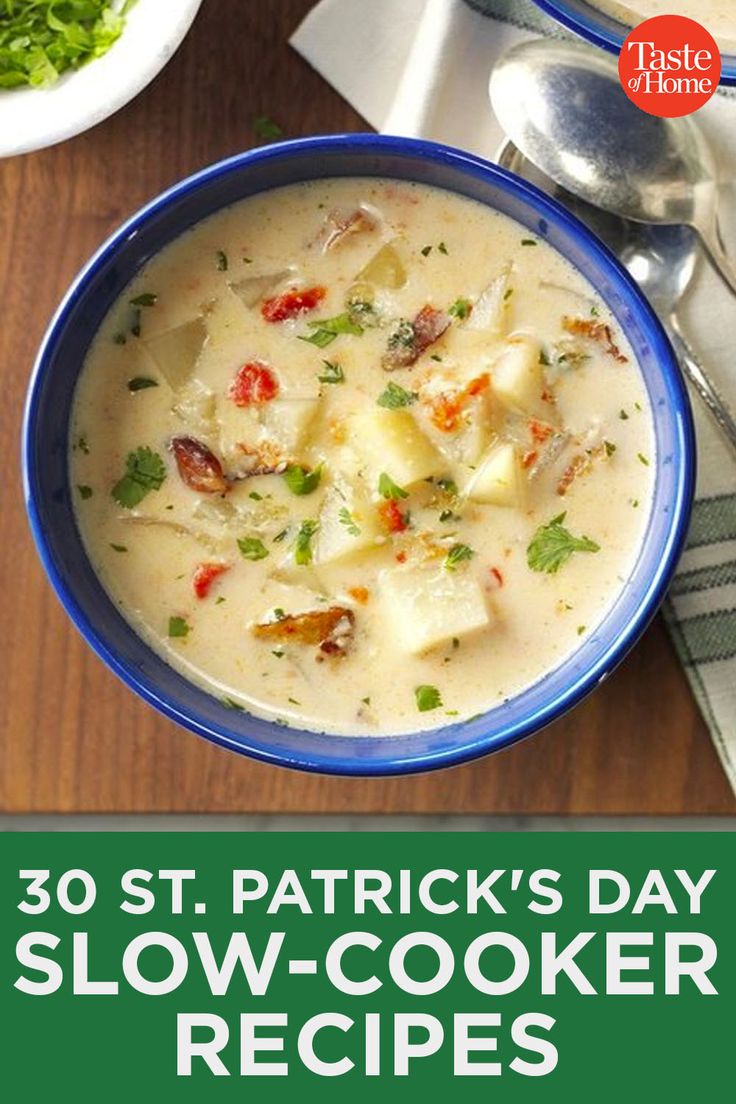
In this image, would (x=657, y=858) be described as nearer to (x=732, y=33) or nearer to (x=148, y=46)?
(x=732, y=33)

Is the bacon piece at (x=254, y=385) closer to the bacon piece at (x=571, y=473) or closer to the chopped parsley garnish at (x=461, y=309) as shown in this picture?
the chopped parsley garnish at (x=461, y=309)

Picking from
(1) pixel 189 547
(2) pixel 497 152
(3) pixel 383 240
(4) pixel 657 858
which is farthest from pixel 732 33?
(4) pixel 657 858

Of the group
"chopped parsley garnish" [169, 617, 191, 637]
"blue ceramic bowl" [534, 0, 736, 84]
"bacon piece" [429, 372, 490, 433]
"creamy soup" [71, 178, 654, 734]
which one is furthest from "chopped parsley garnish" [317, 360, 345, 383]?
"blue ceramic bowl" [534, 0, 736, 84]

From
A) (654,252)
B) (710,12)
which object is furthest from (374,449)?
(710,12)

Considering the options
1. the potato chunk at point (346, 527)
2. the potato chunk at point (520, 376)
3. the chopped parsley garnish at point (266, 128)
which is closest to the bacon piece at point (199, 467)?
the potato chunk at point (346, 527)

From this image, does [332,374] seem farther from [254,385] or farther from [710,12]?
[710,12]
